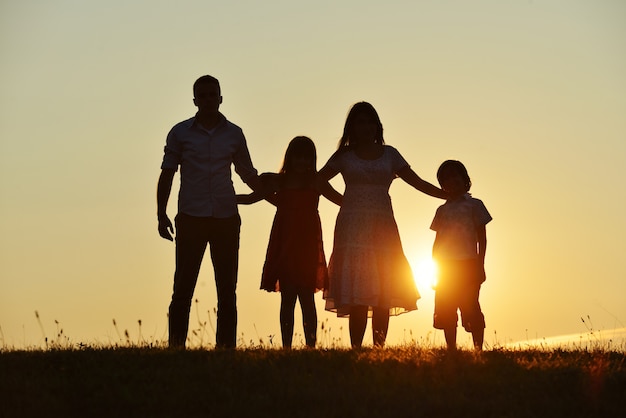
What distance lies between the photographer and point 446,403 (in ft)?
32.1

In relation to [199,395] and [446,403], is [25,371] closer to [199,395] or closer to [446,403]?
[199,395]

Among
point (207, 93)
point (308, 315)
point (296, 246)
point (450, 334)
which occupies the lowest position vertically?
point (450, 334)

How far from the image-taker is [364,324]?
13.1 metres

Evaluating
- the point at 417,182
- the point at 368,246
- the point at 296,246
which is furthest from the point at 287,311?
the point at 417,182

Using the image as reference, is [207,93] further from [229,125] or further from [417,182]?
[417,182]

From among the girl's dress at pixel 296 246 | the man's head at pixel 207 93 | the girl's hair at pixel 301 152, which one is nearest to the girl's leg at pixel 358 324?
the girl's dress at pixel 296 246

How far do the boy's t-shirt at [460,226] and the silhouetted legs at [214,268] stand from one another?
314 centimetres

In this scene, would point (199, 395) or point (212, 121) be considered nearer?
point (199, 395)

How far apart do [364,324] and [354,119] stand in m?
2.58

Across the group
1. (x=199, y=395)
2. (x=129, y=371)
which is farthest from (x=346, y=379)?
(x=129, y=371)

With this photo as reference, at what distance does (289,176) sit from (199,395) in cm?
420

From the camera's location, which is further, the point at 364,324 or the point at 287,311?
the point at 287,311

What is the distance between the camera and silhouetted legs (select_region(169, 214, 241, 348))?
41.6ft

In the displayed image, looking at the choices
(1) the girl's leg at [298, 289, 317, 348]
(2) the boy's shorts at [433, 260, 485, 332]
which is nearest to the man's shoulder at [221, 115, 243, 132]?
(1) the girl's leg at [298, 289, 317, 348]
